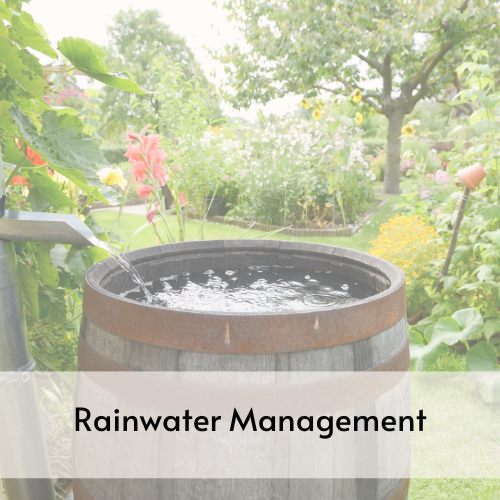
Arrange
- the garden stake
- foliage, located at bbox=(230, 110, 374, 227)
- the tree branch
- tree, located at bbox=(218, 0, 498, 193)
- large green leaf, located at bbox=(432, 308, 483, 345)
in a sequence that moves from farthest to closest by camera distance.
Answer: the tree branch → tree, located at bbox=(218, 0, 498, 193) → foliage, located at bbox=(230, 110, 374, 227) → the garden stake → large green leaf, located at bbox=(432, 308, 483, 345)

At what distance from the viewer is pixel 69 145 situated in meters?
1.05

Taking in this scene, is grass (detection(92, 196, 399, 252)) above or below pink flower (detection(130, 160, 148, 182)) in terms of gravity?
below

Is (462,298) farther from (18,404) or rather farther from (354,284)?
(18,404)

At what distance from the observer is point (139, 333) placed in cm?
91

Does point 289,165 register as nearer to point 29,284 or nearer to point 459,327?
point 459,327

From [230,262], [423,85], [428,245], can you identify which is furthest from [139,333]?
[423,85]

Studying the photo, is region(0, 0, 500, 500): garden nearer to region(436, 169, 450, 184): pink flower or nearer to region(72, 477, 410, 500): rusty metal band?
region(436, 169, 450, 184): pink flower

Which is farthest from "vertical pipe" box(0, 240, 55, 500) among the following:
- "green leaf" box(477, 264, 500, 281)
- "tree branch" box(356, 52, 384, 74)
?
"tree branch" box(356, 52, 384, 74)

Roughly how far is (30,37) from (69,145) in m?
0.28

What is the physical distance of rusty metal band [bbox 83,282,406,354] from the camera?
2.84 ft

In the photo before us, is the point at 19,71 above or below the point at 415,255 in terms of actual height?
above

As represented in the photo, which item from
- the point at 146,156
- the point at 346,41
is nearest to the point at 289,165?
the point at 346,41

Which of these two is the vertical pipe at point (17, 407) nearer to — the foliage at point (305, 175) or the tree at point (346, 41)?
the foliage at point (305, 175)
